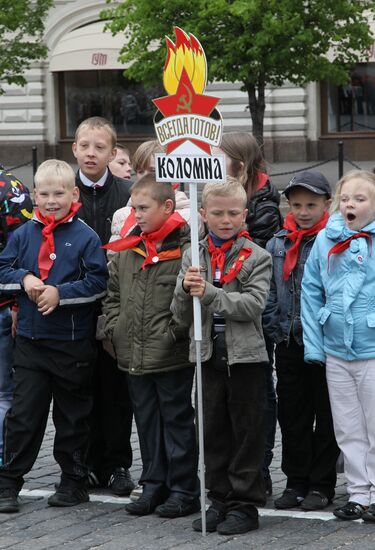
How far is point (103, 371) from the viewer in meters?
6.73

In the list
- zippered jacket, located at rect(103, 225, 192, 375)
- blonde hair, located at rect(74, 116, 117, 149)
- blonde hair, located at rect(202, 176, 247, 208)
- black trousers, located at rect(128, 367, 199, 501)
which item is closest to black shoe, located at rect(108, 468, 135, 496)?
black trousers, located at rect(128, 367, 199, 501)

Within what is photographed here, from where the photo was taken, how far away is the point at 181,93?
5938 mm

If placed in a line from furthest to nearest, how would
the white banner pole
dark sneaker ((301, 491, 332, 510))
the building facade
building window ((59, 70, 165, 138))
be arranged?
1. building window ((59, 70, 165, 138))
2. the building facade
3. dark sneaker ((301, 491, 332, 510))
4. the white banner pole

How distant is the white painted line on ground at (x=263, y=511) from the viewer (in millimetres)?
5988

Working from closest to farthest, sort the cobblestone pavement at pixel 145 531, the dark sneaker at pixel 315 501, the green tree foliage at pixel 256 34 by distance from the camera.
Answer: the cobblestone pavement at pixel 145 531 < the dark sneaker at pixel 315 501 < the green tree foliage at pixel 256 34

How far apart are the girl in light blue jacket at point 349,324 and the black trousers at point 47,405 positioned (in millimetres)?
1210

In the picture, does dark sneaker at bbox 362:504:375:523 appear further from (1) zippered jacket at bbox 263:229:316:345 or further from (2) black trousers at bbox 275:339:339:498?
(1) zippered jacket at bbox 263:229:316:345

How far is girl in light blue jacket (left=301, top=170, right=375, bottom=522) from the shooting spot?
19.2ft

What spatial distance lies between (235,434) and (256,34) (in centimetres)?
1815

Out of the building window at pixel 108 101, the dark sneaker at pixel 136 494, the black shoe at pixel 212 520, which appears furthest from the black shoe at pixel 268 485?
the building window at pixel 108 101

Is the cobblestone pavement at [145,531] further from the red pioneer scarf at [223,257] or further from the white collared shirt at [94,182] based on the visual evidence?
the white collared shirt at [94,182]

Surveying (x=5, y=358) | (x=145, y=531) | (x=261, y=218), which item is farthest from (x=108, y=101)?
(x=145, y=531)

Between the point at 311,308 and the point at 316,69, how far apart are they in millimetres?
18800

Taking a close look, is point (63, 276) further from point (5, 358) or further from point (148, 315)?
point (5, 358)
